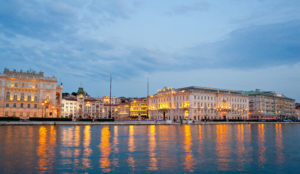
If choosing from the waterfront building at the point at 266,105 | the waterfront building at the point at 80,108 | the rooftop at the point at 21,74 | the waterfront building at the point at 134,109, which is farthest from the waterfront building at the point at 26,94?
the waterfront building at the point at 266,105

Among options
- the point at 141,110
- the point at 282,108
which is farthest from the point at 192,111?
the point at 282,108

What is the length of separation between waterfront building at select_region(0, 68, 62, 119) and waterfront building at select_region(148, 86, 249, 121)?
5015 cm

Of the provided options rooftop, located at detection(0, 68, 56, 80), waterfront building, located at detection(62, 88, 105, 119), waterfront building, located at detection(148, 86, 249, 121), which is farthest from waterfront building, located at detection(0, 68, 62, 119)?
waterfront building, located at detection(148, 86, 249, 121)

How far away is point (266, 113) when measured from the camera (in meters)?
148

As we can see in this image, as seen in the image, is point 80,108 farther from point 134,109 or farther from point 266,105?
point 266,105

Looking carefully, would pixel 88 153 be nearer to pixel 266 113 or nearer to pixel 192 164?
pixel 192 164

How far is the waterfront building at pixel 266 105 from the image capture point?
146 meters

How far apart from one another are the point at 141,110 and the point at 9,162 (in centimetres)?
13639

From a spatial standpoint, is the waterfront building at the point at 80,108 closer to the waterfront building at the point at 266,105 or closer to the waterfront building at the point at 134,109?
the waterfront building at the point at 134,109

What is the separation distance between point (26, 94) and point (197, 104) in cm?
6429

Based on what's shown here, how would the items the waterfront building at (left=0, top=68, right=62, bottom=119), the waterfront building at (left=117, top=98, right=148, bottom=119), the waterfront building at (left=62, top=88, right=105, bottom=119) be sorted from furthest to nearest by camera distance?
the waterfront building at (left=117, top=98, right=148, bottom=119) → the waterfront building at (left=62, top=88, right=105, bottom=119) → the waterfront building at (left=0, top=68, right=62, bottom=119)

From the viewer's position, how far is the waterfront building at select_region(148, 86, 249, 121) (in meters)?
111

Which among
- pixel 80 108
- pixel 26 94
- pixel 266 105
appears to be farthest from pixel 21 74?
pixel 266 105

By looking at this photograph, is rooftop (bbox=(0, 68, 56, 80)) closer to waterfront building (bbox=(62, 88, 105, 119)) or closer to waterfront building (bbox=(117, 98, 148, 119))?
waterfront building (bbox=(62, 88, 105, 119))
